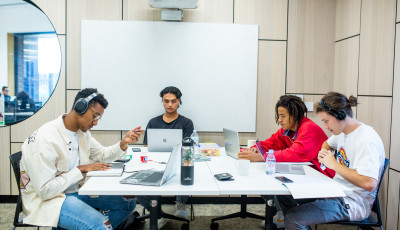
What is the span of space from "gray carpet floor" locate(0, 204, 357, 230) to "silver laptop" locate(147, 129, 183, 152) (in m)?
0.91

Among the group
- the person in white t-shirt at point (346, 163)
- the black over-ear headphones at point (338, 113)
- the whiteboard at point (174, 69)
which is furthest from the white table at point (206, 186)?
the whiteboard at point (174, 69)

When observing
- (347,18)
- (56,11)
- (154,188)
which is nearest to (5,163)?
(56,11)

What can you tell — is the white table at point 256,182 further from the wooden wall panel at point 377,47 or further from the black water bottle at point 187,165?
the wooden wall panel at point 377,47

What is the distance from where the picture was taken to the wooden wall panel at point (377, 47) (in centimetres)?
271

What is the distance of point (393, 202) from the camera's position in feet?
8.55

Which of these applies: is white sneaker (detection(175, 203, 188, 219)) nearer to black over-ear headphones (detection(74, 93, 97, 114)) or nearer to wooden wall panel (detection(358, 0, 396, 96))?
black over-ear headphones (detection(74, 93, 97, 114))

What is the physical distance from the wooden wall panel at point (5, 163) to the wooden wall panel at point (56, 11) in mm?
1513

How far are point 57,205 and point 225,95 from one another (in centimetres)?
248

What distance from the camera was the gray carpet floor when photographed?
116 inches

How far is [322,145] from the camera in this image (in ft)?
7.98

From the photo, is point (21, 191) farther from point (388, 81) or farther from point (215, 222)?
point (388, 81)

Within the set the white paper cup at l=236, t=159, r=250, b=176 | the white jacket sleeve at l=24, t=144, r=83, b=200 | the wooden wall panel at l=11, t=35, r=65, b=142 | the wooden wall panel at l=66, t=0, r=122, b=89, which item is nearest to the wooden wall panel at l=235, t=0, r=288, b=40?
the wooden wall panel at l=66, t=0, r=122, b=89

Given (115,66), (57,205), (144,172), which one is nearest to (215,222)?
(144,172)

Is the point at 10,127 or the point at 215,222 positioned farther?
the point at 10,127
